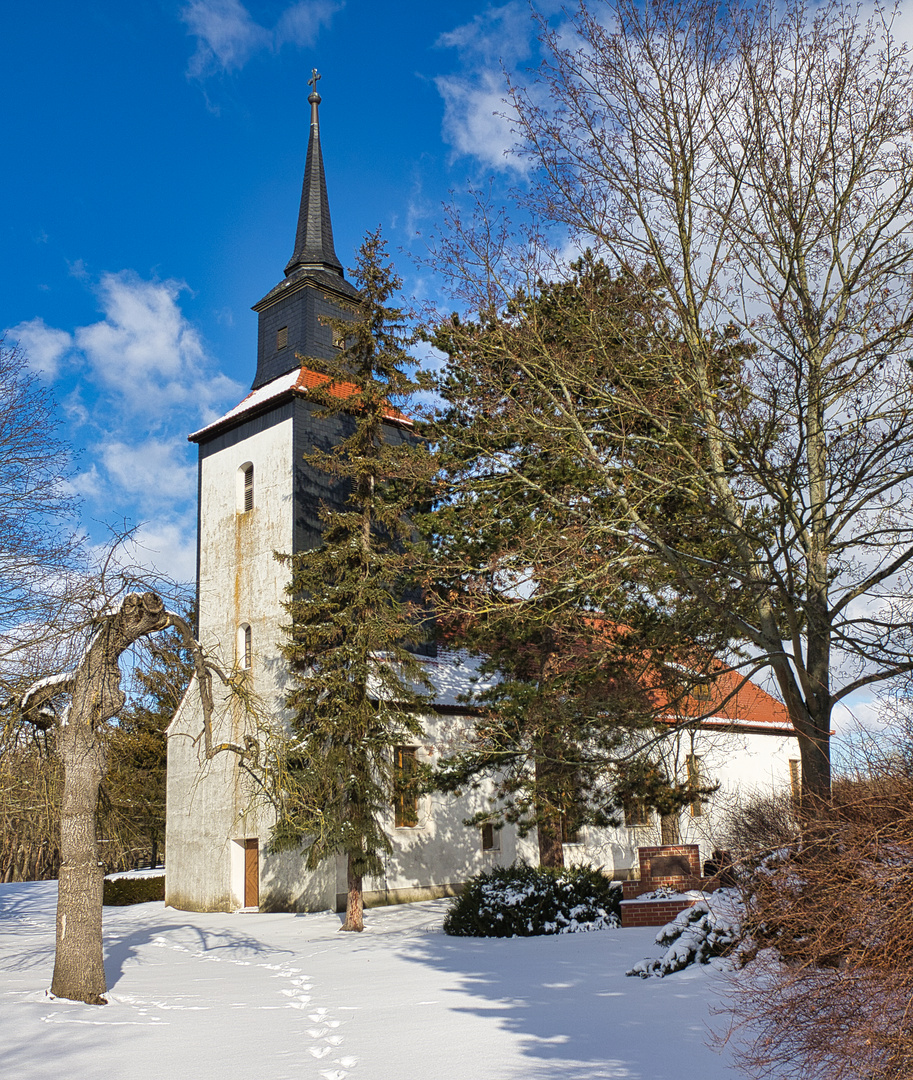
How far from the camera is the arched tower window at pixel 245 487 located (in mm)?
25703

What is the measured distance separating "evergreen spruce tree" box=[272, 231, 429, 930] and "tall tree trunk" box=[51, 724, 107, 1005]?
20.6 ft

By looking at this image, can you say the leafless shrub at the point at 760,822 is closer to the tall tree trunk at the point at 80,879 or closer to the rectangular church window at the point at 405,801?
the tall tree trunk at the point at 80,879

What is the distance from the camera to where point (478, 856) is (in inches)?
930

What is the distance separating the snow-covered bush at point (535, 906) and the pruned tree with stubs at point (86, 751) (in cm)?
691

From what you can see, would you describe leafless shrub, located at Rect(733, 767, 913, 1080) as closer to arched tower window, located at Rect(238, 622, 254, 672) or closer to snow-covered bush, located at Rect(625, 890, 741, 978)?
snow-covered bush, located at Rect(625, 890, 741, 978)

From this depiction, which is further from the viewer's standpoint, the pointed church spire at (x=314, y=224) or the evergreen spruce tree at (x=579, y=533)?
the pointed church spire at (x=314, y=224)

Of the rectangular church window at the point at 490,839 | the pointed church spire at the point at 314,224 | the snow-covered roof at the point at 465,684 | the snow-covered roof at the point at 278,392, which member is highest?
the pointed church spire at the point at 314,224

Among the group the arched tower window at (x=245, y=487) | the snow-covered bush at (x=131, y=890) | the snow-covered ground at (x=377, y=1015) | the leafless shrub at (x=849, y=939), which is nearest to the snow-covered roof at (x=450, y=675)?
the arched tower window at (x=245, y=487)

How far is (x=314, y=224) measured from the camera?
2889cm

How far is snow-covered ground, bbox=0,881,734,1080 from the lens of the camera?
7.18m

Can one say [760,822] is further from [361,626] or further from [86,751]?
[361,626]

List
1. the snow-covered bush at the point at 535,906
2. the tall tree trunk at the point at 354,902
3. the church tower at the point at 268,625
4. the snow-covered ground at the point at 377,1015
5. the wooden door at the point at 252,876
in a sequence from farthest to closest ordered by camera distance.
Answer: the wooden door at the point at 252,876, the church tower at the point at 268,625, the tall tree trunk at the point at 354,902, the snow-covered bush at the point at 535,906, the snow-covered ground at the point at 377,1015

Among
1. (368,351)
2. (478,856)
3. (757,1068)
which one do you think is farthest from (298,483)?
(757,1068)

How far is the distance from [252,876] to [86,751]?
14.1 meters
